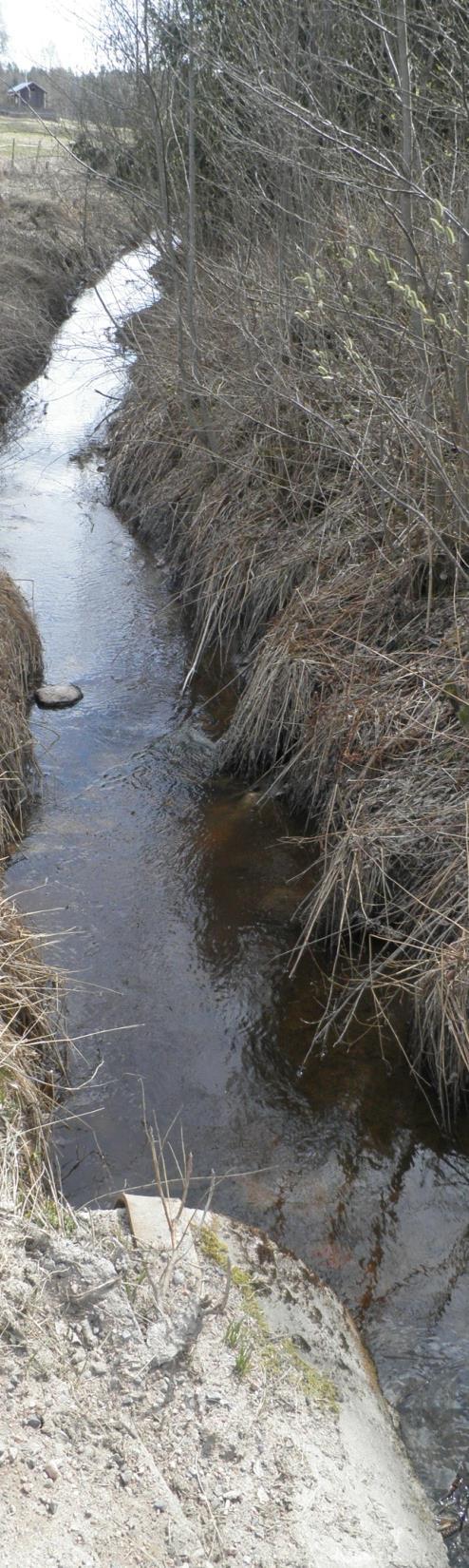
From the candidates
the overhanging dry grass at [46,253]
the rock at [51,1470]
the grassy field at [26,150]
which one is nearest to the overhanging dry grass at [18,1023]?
the rock at [51,1470]

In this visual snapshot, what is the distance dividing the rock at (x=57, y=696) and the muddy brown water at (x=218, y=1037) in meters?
0.11

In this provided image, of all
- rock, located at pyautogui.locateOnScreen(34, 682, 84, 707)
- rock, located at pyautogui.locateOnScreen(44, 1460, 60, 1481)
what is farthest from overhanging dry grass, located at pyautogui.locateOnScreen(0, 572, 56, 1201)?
rock, located at pyautogui.locateOnScreen(34, 682, 84, 707)

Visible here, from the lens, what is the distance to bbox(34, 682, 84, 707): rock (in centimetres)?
740

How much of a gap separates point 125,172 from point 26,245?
6.22 meters

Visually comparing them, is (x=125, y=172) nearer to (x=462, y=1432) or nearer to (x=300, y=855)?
(x=300, y=855)

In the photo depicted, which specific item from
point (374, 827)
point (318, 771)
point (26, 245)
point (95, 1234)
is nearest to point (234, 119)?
point (318, 771)

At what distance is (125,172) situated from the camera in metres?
11.9

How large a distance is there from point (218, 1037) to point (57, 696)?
11.1 feet

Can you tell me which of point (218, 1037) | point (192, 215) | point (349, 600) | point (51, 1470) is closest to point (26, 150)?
point (192, 215)

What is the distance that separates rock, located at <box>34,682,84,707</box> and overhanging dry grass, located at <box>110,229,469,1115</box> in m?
0.95

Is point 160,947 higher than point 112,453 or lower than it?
lower

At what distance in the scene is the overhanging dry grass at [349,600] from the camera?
4.79 m

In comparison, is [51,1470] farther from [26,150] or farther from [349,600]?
[26,150]

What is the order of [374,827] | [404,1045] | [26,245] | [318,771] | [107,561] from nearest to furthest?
1. [404,1045]
2. [374,827]
3. [318,771]
4. [107,561]
5. [26,245]
